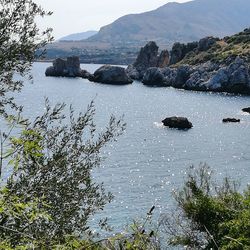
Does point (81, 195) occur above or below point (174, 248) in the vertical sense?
above

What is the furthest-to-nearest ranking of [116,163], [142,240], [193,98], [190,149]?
1. [193,98]
2. [190,149]
3. [116,163]
4. [142,240]

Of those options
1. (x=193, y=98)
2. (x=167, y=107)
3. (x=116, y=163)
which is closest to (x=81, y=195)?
(x=116, y=163)

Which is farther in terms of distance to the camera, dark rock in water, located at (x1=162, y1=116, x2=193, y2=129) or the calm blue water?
dark rock in water, located at (x1=162, y1=116, x2=193, y2=129)

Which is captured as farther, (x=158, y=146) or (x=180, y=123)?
(x=180, y=123)

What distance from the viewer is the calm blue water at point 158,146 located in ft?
211

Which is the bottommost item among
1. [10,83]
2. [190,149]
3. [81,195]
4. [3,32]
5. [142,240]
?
[190,149]

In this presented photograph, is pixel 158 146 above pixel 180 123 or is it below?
below

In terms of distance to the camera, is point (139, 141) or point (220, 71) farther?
point (220, 71)

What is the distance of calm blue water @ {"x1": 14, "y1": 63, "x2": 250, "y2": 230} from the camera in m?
64.2

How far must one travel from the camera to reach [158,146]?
98.2 m

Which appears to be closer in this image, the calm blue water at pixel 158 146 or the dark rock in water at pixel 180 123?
the calm blue water at pixel 158 146

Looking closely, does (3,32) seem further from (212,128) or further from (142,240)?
(212,128)

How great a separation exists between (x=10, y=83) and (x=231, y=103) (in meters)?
154

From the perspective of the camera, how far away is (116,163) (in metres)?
80.8
